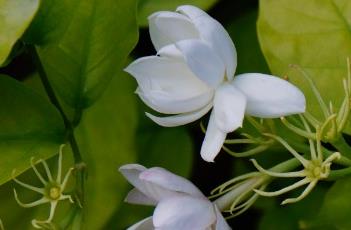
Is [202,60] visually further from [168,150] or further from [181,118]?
[168,150]

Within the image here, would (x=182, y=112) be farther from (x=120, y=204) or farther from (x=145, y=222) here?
(x=120, y=204)

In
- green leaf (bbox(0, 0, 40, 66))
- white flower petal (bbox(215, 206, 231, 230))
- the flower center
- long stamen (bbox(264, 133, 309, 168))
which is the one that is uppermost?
green leaf (bbox(0, 0, 40, 66))

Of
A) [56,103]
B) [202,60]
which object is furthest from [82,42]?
[202,60]

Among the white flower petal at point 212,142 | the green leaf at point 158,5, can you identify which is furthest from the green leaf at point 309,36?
the white flower petal at point 212,142

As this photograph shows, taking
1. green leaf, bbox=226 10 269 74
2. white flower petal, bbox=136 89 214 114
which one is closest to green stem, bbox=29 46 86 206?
white flower petal, bbox=136 89 214 114

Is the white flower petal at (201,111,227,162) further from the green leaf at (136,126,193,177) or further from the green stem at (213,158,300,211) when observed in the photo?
the green leaf at (136,126,193,177)

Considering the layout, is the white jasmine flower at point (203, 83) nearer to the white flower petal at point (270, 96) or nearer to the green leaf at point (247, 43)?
the white flower petal at point (270, 96)

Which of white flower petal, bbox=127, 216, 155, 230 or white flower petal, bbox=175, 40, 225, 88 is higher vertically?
white flower petal, bbox=175, 40, 225, 88
